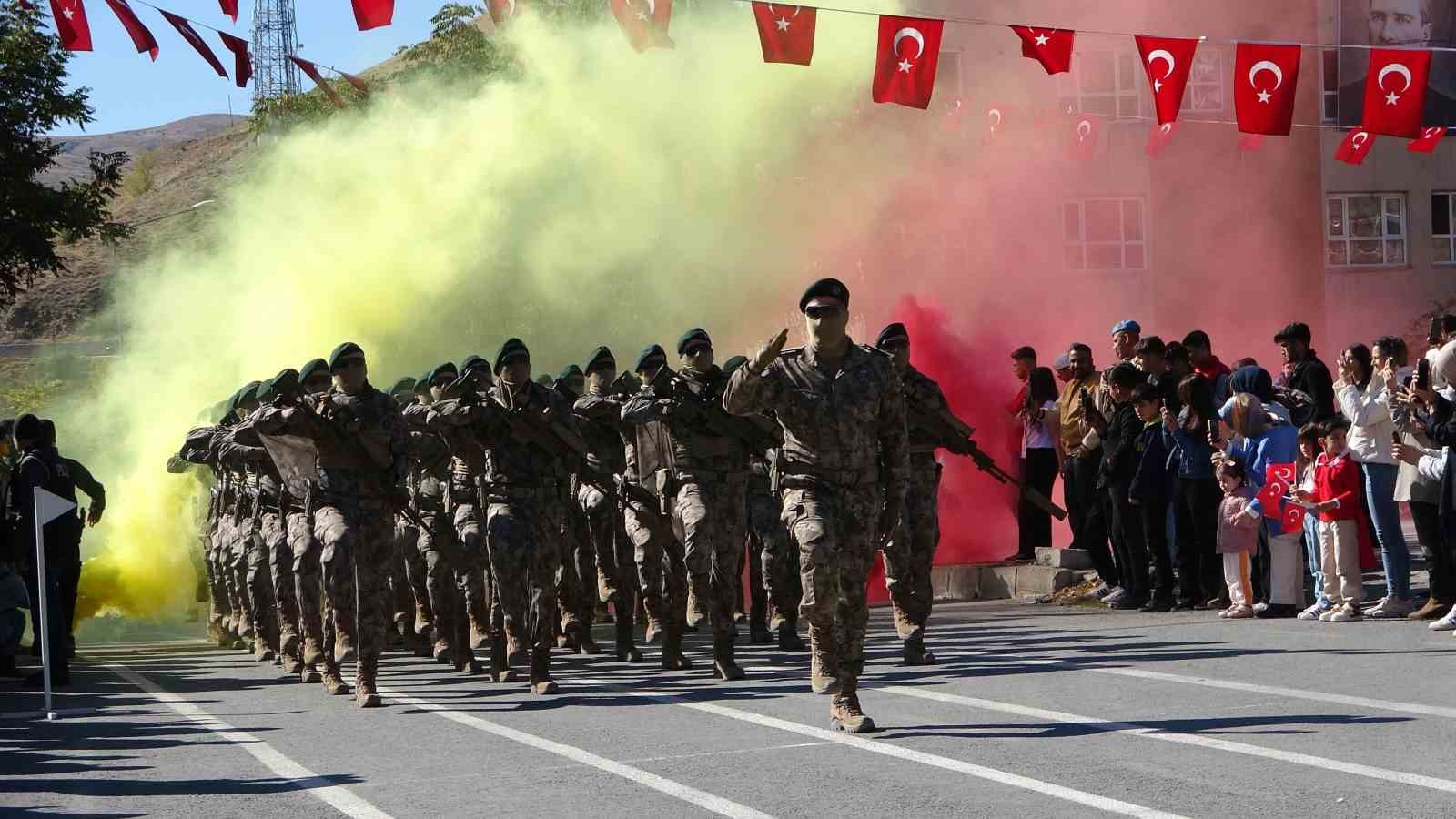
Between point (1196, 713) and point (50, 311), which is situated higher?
point (50, 311)

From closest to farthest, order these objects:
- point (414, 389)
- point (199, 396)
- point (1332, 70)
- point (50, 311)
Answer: point (414, 389) → point (199, 396) → point (1332, 70) → point (50, 311)

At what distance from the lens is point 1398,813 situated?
6.40 m

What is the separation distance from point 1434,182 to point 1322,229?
10.5 ft

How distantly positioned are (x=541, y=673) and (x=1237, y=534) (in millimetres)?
5242

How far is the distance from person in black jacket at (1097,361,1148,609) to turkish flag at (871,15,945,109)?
368 cm

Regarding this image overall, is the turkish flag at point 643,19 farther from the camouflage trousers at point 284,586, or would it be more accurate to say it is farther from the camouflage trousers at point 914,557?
the camouflage trousers at point 914,557

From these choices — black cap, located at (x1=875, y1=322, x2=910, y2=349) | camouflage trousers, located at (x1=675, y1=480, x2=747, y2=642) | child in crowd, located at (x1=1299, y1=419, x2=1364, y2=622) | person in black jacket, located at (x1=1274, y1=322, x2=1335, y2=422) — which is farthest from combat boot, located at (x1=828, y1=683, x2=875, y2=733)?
person in black jacket, located at (x1=1274, y1=322, x2=1335, y2=422)

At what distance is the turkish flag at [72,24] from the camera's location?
14734 millimetres

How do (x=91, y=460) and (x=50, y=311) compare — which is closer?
(x=91, y=460)

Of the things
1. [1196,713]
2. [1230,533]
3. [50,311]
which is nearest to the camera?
[1196,713]

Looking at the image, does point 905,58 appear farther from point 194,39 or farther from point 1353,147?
point 1353,147

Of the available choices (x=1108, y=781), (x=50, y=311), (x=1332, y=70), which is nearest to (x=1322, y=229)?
(x=1332, y=70)

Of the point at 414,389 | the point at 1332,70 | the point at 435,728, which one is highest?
the point at 1332,70

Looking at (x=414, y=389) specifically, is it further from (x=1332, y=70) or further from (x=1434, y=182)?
(x=1434, y=182)
